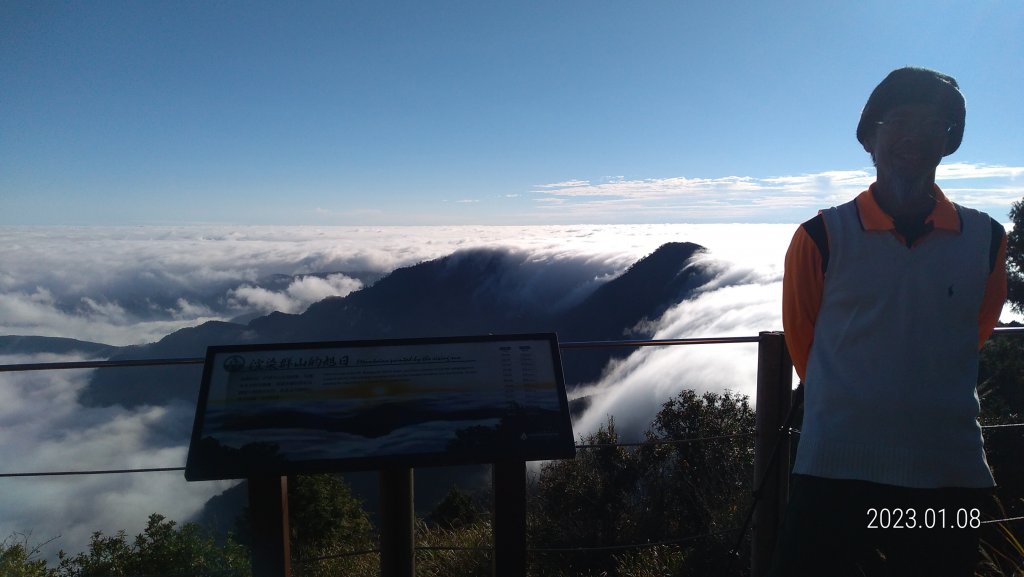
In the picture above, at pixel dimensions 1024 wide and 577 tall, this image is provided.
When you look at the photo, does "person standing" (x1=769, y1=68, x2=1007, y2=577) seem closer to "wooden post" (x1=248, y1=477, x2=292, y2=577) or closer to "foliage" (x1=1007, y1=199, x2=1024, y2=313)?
"wooden post" (x1=248, y1=477, x2=292, y2=577)

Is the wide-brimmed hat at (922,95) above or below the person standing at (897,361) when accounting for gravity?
above

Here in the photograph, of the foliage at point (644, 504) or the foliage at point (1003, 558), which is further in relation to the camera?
the foliage at point (644, 504)

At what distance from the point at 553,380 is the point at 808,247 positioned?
0.91 meters

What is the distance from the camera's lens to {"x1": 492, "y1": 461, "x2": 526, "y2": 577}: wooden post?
2176 mm

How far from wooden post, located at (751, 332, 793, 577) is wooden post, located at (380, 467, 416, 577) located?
142 centimetres

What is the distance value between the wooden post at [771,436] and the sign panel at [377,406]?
38.0 inches

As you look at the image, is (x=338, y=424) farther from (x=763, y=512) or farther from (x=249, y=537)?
(x=763, y=512)

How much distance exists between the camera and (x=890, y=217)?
166 centimetres

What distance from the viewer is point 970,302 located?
161 cm

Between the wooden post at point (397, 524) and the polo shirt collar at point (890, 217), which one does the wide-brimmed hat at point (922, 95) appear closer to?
the polo shirt collar at point (890, 217)

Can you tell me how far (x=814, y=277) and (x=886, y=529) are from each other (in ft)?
2.20

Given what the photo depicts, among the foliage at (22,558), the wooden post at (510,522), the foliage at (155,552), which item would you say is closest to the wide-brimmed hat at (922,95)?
the wooden post at (510,522)

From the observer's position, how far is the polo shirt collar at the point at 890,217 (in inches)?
64.8

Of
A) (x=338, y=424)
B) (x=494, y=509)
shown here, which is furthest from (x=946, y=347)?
(x=338, y=424)
